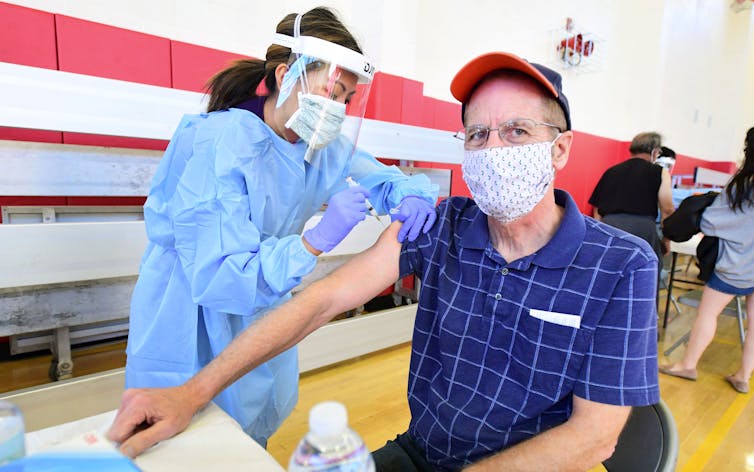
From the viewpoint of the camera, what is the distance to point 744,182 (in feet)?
7.11

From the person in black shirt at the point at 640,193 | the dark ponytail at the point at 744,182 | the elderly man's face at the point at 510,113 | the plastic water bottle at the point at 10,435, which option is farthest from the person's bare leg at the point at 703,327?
the plastic water bottle at the point at 10,435

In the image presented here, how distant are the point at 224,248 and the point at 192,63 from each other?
1.72 meters

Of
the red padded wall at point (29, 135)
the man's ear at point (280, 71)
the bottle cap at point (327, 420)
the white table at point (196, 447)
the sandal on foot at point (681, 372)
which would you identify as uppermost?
the man's ear at point (280, 71)

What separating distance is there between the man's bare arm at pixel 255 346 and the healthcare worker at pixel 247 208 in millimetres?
63

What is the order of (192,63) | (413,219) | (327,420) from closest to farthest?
1. (327,420)
2. (413,219)
3. (192,63)

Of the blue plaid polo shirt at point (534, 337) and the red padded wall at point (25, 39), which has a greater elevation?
the red padded wall at point (25, 39)

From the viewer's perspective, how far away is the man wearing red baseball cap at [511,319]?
0.72 metres

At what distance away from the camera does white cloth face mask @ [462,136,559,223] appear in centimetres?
84

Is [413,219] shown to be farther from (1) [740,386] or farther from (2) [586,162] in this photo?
(2) [586,162]

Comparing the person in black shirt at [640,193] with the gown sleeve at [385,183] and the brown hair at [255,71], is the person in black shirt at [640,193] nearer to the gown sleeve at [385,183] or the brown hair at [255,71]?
the gown sleeve at [385,183]

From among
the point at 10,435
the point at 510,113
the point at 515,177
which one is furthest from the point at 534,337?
the point at 10,435

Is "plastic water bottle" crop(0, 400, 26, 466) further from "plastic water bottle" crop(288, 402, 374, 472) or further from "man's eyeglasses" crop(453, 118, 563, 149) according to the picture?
"man's eyeglasses" crop(453, 118, 563, 149)

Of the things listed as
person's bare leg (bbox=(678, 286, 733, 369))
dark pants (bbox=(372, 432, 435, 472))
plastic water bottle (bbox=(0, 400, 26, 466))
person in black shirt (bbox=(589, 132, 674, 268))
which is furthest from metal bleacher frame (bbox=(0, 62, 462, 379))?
person's bare leg (bbox=(678, 286, 733, 369))

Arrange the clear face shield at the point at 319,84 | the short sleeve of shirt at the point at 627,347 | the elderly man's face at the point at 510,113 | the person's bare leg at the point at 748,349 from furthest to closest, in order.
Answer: the person's bare leg at the point at 748,349, the clear face shield at the point at 319,84, the elderly man's face at the point at 510,113, the short sleeve of shirt at the point at 627,347
